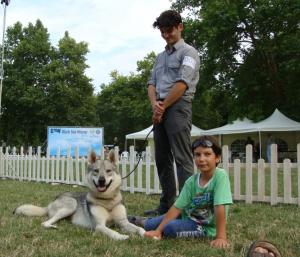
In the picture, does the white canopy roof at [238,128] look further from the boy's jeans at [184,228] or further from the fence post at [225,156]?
the boy's jeans at [184,228]

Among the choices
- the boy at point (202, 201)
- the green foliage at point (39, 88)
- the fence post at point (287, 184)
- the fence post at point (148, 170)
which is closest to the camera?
the boy at point (202, 201)

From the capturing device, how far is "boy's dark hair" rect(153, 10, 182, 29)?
5.10 m

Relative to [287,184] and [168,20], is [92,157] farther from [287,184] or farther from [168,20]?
[287,184]

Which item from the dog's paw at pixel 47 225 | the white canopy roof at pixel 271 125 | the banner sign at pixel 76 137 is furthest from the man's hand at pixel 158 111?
the white canopy roof at pixel 271 125

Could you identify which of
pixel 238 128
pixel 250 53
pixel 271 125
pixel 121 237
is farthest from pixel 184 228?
pixel 250 53

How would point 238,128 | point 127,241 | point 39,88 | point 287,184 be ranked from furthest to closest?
point 39,88
point 238,128
point 287,184
point 127,241

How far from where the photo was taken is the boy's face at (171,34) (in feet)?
17.1

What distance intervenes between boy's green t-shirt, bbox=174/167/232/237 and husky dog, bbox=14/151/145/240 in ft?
2.73

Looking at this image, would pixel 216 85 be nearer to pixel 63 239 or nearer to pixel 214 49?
pixel 214 49

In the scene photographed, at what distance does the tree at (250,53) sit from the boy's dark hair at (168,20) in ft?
64.8

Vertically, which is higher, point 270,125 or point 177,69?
point 270,125

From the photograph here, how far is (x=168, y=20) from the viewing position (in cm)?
511

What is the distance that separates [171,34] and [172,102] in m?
0.84

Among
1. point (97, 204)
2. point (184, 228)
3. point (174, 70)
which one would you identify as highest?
point (174, 70)
